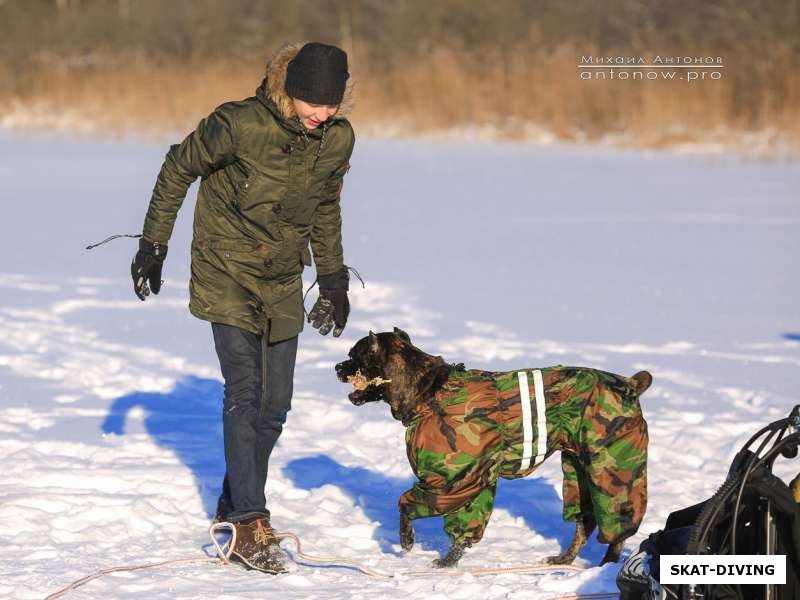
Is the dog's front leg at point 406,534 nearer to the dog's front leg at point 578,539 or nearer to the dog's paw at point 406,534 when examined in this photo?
the dog's paw at point 406,534

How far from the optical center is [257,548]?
468cm

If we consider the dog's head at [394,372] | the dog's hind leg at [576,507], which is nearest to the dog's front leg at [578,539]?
the dog's hind leg at [576,507]

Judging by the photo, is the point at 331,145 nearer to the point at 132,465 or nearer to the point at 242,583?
the point at 242,583

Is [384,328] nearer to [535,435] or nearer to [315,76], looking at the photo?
[535,435]

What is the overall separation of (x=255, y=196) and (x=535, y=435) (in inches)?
50.4

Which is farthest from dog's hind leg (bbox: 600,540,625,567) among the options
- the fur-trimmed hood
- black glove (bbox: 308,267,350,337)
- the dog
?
the fur-trimmed hood

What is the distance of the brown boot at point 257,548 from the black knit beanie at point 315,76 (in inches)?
59.7

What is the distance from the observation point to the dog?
179 inches

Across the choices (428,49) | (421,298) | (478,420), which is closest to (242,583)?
(478,420)

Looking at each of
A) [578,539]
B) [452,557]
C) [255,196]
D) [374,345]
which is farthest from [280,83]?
[578,539]

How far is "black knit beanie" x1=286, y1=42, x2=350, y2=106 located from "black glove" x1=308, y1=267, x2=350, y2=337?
91 centimetres

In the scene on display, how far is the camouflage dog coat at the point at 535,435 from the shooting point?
454 cm

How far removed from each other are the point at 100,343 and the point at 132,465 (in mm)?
2636

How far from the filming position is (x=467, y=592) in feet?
13.9
